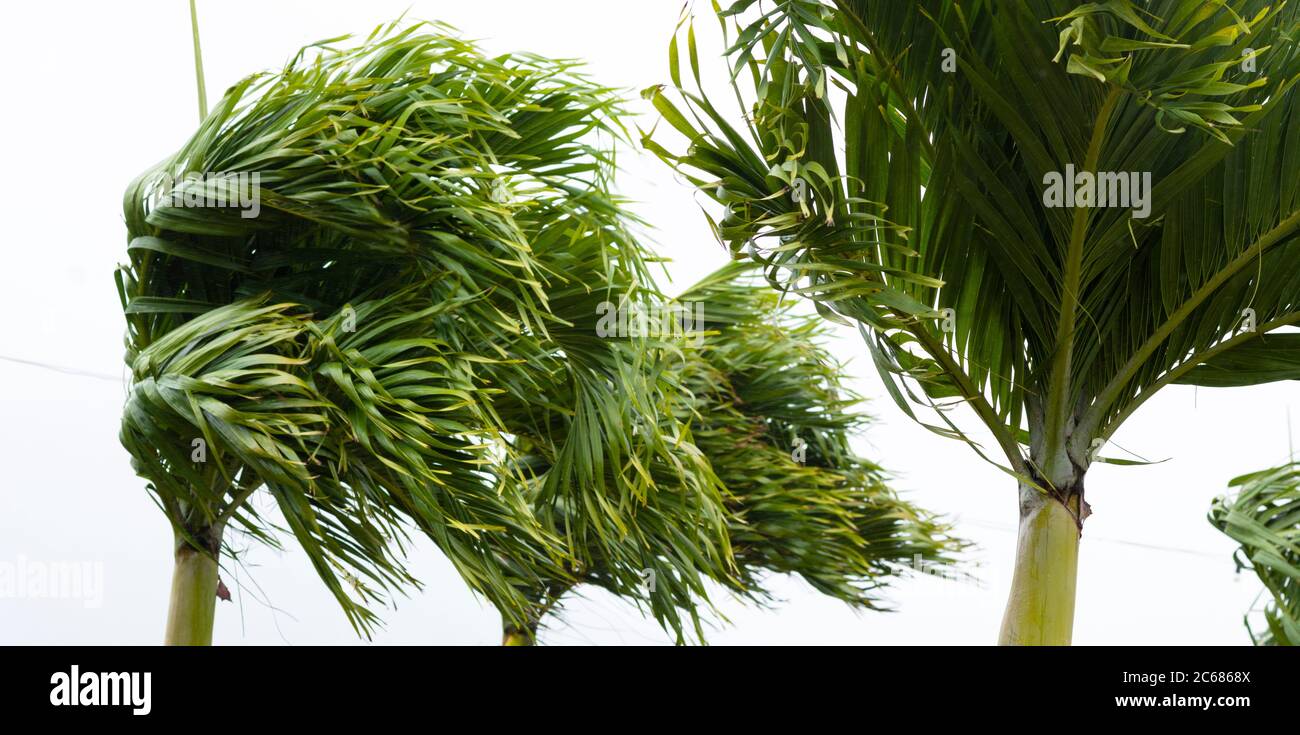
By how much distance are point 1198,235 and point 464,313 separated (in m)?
1.01

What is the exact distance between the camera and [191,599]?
172cm

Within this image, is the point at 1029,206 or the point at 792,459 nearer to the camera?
the point at 1029,206

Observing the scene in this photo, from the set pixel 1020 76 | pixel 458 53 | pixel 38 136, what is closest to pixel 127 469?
pixel 38 136

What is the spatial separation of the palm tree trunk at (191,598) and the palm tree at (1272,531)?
1509mm

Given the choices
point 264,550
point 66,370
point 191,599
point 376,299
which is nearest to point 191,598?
point 191,599

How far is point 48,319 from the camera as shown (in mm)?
4070

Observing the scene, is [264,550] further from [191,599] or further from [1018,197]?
[1018,197]

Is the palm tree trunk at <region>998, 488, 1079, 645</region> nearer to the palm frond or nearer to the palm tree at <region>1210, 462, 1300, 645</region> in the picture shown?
the palm tree at <region>1210, 462, 1300, 645</region>

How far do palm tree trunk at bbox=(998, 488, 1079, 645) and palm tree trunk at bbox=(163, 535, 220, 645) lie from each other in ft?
4.07

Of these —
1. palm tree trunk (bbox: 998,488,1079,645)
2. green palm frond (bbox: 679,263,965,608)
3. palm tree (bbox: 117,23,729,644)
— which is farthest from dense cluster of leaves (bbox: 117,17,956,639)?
green palm frond (bbox: 679,263,965,608)

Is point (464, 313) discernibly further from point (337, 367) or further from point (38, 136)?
point (38, 136)

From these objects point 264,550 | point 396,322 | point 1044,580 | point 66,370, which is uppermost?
point 66,370

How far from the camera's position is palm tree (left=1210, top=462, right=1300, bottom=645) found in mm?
1334

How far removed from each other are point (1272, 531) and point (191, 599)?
5.30 ft
